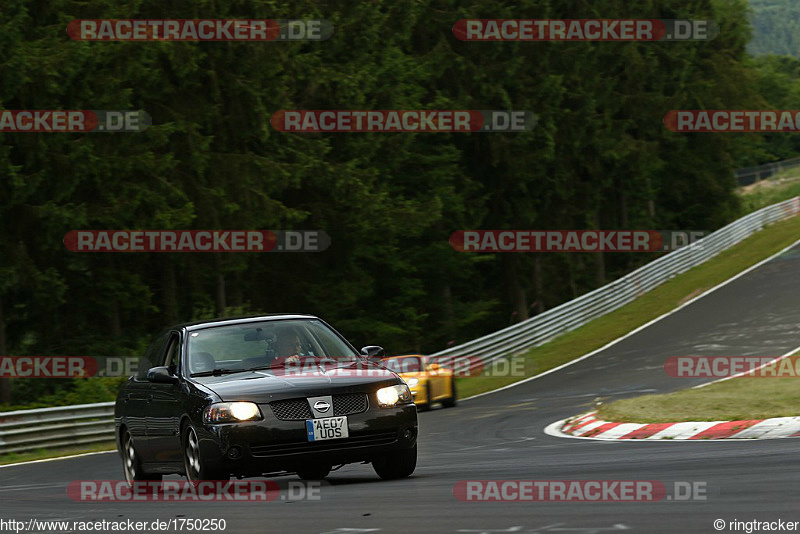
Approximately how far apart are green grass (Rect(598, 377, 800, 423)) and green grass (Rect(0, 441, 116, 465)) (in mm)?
9076

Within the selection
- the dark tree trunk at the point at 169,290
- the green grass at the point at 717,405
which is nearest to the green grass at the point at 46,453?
the green grass at the point at 717,405

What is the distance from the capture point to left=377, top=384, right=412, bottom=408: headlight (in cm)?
1023

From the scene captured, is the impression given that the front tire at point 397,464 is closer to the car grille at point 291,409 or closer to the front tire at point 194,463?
the car grille at point 291,409

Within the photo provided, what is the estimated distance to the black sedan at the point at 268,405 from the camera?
9820 millimetres

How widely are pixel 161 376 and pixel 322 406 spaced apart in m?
1.73

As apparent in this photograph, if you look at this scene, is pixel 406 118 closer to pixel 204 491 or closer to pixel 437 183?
pixel 437 183

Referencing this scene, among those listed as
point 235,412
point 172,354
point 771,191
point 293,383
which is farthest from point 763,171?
point 235,412

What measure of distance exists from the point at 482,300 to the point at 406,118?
12218 mm

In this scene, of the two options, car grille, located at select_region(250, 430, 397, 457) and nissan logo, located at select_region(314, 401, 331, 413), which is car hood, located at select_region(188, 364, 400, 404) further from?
car grille, located at select_region(250, 430, 397, 457)

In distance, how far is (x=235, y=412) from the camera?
980 centimetres

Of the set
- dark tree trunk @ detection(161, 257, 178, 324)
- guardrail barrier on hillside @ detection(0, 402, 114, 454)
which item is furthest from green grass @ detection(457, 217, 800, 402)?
guardrail barrier on hillside @ detection(0, 402, 114, 454)

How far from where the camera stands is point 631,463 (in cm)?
1067

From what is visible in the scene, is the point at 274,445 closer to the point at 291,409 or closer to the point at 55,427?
the point at 291,409

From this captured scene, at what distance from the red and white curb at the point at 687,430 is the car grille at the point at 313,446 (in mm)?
5161
